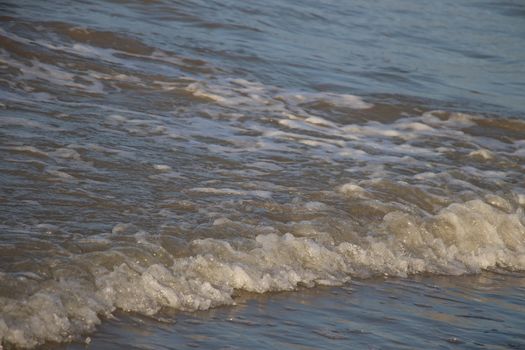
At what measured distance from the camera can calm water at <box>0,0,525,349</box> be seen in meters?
3.98

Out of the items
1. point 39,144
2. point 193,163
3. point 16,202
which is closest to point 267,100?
point 193,163

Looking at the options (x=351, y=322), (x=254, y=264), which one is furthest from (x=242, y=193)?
(x=351, y=322)

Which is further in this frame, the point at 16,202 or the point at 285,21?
the point at 285,21

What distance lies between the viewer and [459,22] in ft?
47.8

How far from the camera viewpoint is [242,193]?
548cm

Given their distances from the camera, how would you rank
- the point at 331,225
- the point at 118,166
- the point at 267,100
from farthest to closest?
the point at 267,100, the point at 118,166, the point at 331,225

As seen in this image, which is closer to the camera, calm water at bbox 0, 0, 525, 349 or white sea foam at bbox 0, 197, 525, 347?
white sea foam at bbox 0, 197, 525, 347

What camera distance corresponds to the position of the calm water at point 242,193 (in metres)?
3.98

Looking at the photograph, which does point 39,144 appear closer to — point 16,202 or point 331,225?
point 16,202

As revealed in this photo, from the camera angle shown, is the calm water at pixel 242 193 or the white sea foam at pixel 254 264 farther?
the calm water at pixel 242 193

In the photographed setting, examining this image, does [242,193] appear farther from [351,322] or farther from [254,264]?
[351,322]

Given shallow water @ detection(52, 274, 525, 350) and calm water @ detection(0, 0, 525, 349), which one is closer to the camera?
shallow water @ detection(52, 274, 525, 350)

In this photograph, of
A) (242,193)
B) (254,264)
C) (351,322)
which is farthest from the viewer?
(242,193)

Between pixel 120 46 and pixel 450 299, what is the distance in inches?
218
